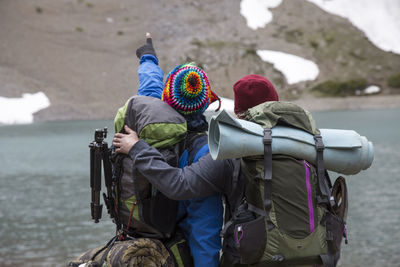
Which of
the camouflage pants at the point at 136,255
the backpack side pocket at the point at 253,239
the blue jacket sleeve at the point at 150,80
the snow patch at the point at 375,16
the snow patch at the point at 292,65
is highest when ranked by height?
the snow patch at the point at 375,16

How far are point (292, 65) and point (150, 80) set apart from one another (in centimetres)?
5463

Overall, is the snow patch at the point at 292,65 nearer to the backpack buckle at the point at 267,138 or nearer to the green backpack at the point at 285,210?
the green backpack at the point at 285,210

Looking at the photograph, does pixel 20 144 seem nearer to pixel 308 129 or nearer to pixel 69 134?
pixel 69 134

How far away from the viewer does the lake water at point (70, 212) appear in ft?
24.2

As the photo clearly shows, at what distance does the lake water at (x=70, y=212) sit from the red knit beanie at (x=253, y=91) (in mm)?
4783

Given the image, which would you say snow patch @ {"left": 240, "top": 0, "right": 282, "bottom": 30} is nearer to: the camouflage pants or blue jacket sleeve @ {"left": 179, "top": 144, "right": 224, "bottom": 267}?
blue jacket sleeve @ {"left": 179, "top": 144, "right": 224, "bottom": 267}

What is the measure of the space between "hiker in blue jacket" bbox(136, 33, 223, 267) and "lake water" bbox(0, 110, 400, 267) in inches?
182

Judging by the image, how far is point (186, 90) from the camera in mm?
2564

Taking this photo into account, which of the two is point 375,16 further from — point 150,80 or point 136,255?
point 136,255

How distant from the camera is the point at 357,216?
30.3 ft

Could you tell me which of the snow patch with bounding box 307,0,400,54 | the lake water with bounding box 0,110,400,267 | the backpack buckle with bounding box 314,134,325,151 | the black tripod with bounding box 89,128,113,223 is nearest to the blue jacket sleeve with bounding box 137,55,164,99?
the black tripod with bounding box 89,128,113,223

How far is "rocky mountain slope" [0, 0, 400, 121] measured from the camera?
46.3m

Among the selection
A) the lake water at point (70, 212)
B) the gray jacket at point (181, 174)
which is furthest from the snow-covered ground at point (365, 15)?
the gray jacket at point (181, 174)

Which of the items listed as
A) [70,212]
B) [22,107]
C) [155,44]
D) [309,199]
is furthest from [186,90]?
[155,44]
